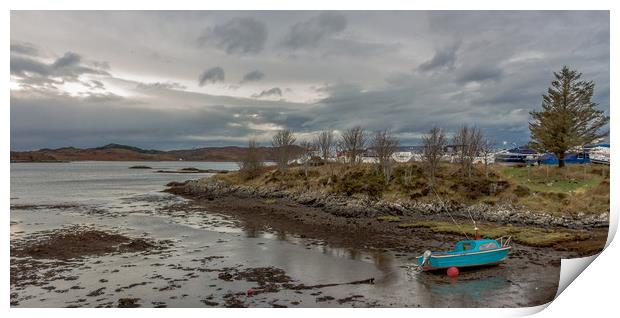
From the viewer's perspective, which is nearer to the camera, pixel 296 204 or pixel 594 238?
pixel 594 238

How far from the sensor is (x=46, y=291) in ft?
58.0

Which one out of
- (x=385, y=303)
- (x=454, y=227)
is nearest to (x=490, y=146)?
(x=454, y=227)

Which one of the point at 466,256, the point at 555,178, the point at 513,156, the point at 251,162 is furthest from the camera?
the point at 251,162

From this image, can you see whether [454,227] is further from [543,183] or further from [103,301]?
[103,301]

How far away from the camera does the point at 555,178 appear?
136ft

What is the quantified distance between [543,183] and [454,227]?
618 inches

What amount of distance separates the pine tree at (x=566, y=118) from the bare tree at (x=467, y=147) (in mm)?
6871

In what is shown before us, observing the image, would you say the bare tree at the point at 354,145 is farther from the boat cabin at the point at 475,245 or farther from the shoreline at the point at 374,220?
the boat cabin at the point at 475,245

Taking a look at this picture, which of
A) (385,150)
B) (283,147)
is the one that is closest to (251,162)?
(283,147)

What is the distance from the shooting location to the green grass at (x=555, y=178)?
37.4m

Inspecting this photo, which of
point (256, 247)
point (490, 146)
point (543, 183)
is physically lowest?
point (256, 247)

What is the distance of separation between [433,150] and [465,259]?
96.0 feet

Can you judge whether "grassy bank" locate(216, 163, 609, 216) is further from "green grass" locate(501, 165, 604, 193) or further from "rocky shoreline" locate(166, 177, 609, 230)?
"rocky shoreline" locate(166, 177, 609, 230)

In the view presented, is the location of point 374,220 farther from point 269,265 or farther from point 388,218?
point 269,265
